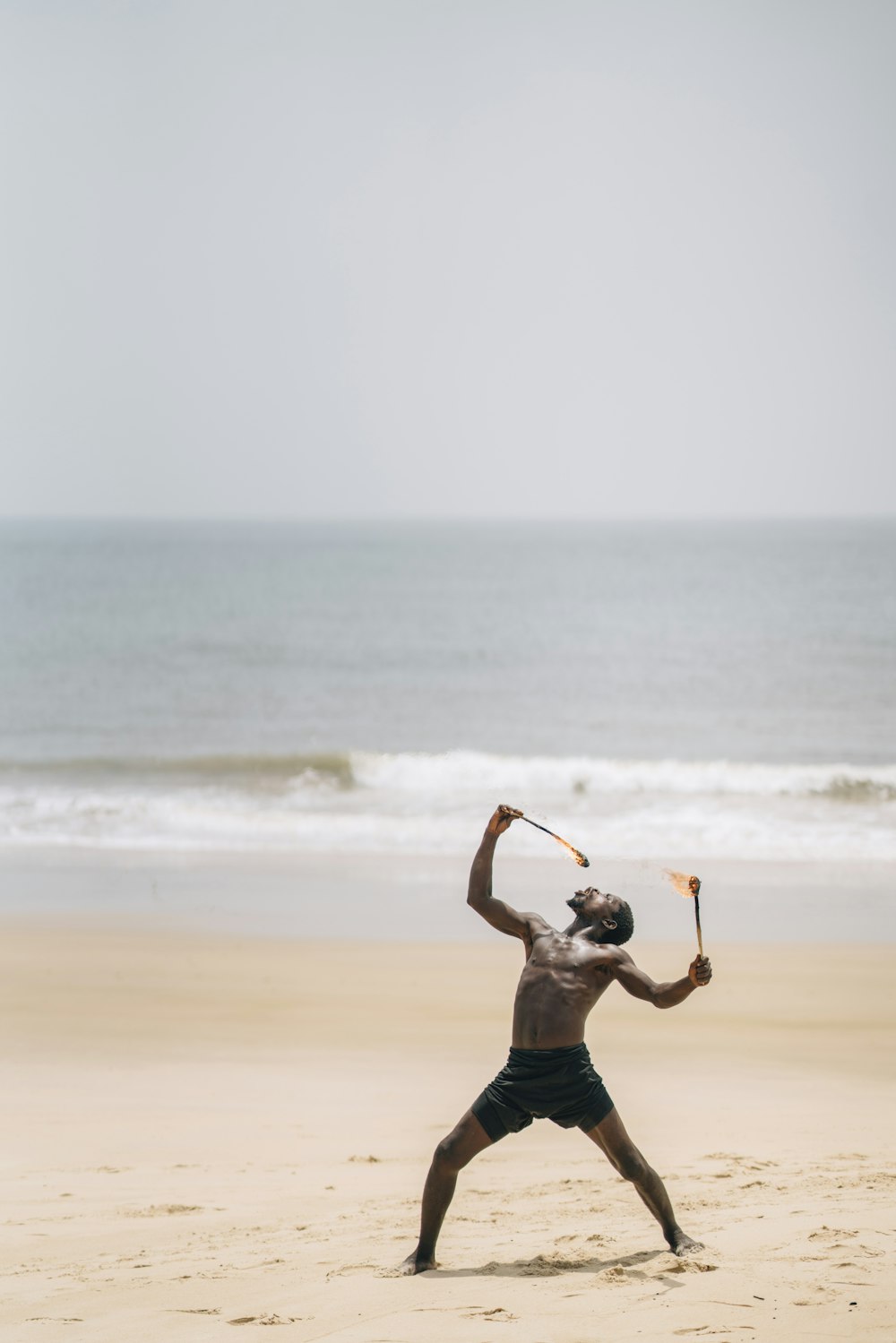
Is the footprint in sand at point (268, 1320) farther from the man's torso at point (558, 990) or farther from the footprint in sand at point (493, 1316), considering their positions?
the man's torso at point (558, 990)

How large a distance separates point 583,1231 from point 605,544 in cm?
12595

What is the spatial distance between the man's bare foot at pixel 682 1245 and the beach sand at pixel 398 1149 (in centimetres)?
7

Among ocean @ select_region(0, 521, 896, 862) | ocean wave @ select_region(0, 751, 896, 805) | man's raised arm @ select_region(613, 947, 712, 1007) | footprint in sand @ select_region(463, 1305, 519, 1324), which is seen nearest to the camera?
footprint in sand @ select_region(463, 1305, 519, 1324)

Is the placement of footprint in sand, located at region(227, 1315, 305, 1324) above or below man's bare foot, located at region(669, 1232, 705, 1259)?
above

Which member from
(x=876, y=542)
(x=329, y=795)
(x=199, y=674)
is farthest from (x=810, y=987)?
(x=876, y=542)

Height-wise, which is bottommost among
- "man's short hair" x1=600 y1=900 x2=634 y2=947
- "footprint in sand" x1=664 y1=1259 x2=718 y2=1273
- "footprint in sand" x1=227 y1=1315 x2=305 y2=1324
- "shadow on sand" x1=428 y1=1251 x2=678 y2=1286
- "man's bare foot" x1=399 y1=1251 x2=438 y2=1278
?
"shadow on sand" x1=428 y1=1251 x2=678 y2=1286

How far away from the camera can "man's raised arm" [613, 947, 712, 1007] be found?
471 centimetres

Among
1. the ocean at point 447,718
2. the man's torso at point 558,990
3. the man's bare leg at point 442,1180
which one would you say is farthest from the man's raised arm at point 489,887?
the ocean at point 447,718

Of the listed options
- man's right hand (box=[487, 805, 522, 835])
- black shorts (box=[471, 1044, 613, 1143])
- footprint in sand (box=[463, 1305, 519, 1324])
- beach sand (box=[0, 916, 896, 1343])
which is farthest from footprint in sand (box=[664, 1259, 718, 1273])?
man's right hand (box=[487, 805, 522, 835])

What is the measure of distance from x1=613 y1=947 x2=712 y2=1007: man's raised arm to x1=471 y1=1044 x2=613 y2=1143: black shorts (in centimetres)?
28

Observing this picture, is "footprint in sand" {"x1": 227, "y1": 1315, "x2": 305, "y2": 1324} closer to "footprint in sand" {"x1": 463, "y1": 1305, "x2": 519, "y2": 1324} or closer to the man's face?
"footprint in sand" {"x1": 463, "y1": 1305, "x2": 519, "y2": 1324}

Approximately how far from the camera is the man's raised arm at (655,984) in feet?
15.4

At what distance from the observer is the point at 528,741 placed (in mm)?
28922

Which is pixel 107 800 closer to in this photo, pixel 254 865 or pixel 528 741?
pixel 254 865
